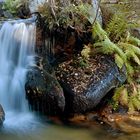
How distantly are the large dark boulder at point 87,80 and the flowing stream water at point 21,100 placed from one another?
58 centimetres

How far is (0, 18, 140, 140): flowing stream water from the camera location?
7.50 metres

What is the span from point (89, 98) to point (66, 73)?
807mm

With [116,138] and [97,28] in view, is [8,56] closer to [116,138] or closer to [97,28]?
[97,28]

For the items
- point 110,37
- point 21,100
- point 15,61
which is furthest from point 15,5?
point 21,100

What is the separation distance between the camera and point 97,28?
30.1 ft

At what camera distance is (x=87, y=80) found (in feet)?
27.7

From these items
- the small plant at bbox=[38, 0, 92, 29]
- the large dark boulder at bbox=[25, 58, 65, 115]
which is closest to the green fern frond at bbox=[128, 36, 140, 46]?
the small plant at bbox=[38, 0, 92, 29]

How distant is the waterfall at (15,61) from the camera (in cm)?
856

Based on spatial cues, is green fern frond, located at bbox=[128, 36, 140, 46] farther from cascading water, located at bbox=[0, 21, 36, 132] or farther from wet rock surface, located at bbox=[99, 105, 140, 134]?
cascading water, located at bbox=[0, 21, 36, 132]

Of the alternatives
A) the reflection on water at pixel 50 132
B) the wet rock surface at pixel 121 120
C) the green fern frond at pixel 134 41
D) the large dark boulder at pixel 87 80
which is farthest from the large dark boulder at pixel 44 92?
the green fern frond at pixel 134 41

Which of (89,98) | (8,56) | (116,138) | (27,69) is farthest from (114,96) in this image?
(8,56)

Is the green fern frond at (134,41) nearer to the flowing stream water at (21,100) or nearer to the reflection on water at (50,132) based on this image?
the flowing stream water at (21,100)

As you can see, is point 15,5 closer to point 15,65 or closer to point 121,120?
point 15,65

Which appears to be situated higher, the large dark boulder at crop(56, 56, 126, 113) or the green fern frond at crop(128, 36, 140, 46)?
the green fern frond at crop(128, 36, 140, 46)
